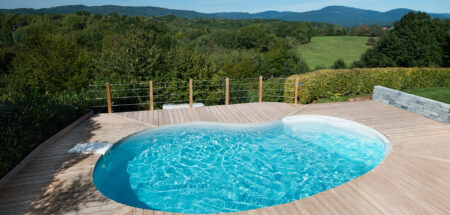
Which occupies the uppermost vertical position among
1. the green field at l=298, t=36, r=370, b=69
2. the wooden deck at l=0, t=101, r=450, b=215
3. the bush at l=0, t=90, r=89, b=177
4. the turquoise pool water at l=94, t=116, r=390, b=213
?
the green field at l=298, t=36, r=370, b=69

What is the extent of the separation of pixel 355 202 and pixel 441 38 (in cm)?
3576

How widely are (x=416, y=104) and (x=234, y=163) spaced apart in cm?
682

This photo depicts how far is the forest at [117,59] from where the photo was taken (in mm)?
6805

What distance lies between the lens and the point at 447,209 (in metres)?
4.34

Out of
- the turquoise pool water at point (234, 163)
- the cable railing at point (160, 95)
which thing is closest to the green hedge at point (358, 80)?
the cable railing at point (160, 95)

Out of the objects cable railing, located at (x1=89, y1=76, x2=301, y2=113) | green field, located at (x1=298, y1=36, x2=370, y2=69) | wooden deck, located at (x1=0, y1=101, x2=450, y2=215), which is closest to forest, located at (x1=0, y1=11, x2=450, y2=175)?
cable railing, located at (x1=89, y1=76, x2=301, y2=113)

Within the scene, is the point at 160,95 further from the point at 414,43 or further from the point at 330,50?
the point at 330,50

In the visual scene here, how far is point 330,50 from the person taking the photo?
63906 millimetres

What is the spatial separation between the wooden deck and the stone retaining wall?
0.30m

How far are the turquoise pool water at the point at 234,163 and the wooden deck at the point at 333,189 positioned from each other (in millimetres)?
510

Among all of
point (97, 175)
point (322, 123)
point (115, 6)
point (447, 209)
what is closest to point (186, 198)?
point (97, 175)

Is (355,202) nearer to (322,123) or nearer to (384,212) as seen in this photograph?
(384,212)

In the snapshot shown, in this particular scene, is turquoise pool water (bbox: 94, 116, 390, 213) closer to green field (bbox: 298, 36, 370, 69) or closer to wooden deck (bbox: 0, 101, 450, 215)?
wooden deck (bbox: 0, 101, 450, 215)

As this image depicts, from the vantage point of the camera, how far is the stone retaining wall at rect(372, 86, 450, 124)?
8311mm
